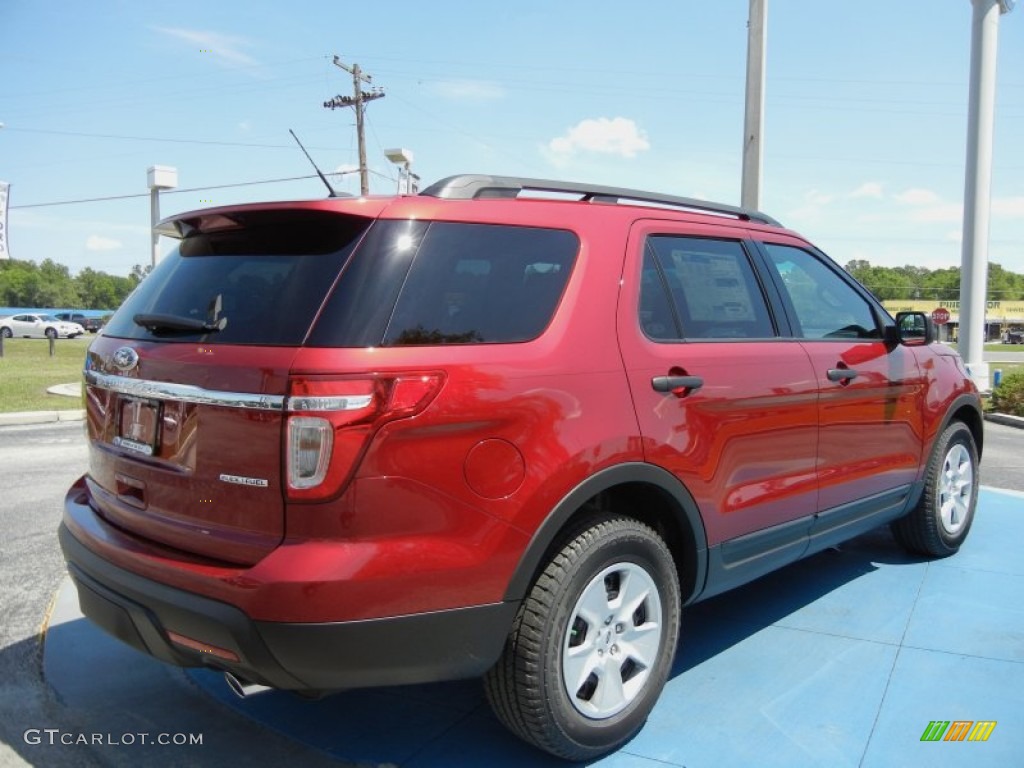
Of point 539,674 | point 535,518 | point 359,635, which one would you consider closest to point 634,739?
point 539,674

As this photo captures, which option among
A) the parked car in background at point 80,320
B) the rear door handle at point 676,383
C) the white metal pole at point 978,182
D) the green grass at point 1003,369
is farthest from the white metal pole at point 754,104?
the parked car in background at point 80,320

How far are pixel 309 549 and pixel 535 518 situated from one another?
662 mm

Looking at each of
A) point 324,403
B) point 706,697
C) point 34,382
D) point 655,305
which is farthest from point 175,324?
point 34,382

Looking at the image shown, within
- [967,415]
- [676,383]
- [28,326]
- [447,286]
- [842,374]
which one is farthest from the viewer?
[28,326]

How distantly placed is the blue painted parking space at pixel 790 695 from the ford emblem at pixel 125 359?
1.41m

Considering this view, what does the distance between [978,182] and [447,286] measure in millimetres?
17454

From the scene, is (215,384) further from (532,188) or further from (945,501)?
(945,501)

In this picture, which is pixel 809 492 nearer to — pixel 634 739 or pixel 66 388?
pixel 634 739

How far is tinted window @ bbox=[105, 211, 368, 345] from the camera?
238 cm

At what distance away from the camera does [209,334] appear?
2504 mm

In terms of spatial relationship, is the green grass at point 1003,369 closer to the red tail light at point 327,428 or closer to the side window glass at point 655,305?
the side window glass at point 655,305

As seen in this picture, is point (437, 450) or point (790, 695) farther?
point (790, 695)

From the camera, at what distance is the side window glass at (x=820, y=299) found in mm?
3846

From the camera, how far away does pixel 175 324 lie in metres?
2.61
